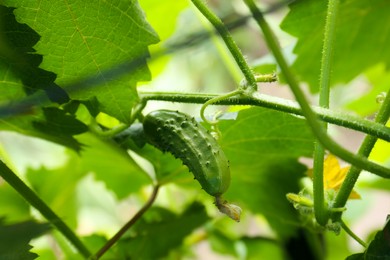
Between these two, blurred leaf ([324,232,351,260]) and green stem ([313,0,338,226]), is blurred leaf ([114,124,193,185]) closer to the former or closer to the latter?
green stem ([313,0,338,226])

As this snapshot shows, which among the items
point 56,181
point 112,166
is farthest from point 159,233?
point 56,181

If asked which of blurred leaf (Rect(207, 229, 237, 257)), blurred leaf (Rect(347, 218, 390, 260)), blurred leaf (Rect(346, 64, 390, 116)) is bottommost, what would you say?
blurred leaf (Rect(207, 229, 237, 257))

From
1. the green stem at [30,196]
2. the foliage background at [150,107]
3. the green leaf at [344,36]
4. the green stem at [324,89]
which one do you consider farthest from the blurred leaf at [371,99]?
the green stem at [30,196]

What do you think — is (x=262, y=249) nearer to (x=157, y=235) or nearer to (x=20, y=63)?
(x=157, y=235)

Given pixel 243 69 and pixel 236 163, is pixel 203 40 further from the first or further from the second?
pixel 236 163

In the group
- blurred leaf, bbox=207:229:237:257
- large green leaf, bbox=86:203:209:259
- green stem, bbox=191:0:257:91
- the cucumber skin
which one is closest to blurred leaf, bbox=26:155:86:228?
large green leaf, bbox=86:203:209:259

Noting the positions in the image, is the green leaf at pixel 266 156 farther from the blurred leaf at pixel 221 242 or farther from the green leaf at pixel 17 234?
the green leaf at pixel 17 234

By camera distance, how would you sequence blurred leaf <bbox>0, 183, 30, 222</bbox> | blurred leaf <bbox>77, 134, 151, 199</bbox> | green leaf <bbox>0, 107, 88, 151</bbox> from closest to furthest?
green leaf <bbox>0, 107, 88, 151</bbox>
blurred leaf <bbox>77, 134, 151, 199</bbox>
blurred leaf <bbox>0, 183, 30, 222</bbox>

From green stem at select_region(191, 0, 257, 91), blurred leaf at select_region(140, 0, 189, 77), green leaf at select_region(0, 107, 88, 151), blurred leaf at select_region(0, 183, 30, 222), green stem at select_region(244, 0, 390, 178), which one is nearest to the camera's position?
green stem at select_region(244, 0, 390, 178)
